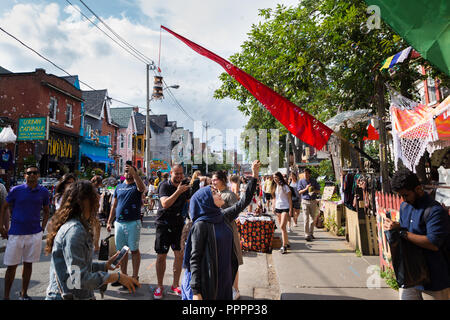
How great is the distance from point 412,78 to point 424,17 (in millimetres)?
7252

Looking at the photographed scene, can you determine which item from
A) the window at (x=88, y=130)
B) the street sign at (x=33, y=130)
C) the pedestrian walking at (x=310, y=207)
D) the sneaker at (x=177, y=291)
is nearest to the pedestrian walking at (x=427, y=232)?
the sneaker at (x=177, y=291)

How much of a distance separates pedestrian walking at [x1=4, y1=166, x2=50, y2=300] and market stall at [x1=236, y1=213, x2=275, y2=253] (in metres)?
4.29

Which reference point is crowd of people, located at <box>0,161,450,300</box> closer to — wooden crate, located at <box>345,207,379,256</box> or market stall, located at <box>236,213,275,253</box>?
market stall, located at <box>236,213,275,253</box>

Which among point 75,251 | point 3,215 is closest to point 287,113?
point 75,251

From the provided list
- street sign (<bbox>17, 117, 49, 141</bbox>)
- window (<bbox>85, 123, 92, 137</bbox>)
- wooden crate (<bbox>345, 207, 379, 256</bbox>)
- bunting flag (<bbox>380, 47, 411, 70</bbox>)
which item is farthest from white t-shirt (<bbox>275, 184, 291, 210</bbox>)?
window (<bbox>85, 123, 92, 137</bbox>)

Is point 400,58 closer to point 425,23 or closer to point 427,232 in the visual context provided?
point 425,23

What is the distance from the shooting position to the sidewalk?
4.12 m

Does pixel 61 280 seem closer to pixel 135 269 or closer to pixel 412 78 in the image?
pixel 135 269

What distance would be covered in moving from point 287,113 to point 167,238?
9.37 ft

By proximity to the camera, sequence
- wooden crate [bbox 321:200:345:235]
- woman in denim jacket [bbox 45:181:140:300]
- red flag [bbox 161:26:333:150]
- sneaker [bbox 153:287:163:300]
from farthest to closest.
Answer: wooden crate [bbox 321:200:345:235]
red flag [bbox 161:26:333:150]
sneaker [bbox 153:287:163:300]
woman in denim jacket [bbox 45:181:140:300]

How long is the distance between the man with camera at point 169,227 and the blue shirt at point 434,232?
280cm

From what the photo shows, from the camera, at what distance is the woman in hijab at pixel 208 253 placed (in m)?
2.45
